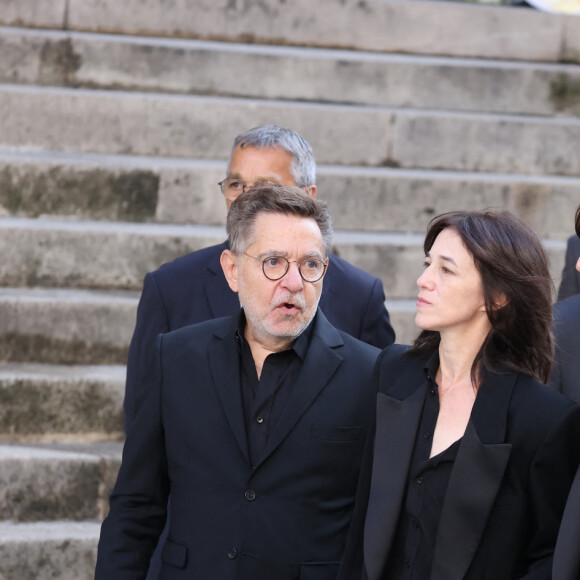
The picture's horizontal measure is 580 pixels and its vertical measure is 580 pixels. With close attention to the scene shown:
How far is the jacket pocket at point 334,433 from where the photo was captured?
2.68 m

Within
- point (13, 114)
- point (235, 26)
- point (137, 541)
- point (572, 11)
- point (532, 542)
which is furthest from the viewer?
point (572, 11)

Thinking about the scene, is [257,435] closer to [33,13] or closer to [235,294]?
[235,294]

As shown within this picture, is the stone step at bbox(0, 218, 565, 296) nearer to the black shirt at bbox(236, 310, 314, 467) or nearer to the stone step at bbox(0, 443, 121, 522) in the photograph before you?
the stone step at bbox(0, 443, 121, 522)

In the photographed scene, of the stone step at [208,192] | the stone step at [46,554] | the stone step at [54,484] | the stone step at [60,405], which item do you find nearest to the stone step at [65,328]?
the stone step at [60,405]

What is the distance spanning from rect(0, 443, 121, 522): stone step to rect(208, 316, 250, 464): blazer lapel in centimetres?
180

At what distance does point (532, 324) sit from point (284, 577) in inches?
35.4

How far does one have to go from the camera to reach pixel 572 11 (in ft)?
24.3

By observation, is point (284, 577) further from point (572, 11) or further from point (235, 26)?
point (572, 11)

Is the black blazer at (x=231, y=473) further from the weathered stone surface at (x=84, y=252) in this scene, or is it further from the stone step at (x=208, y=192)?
the stone step at (x=208, y=192)

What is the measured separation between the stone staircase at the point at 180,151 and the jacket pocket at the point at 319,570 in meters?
1.90

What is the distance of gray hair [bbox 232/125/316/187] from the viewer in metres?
3.58

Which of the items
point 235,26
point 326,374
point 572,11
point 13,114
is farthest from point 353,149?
point 326,374

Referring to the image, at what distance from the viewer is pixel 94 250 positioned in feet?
17.0

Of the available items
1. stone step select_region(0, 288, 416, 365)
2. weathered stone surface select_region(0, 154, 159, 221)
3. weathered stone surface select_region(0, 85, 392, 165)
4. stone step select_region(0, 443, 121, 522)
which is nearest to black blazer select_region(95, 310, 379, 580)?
stone step select_region(0, 443, 121, 522)
